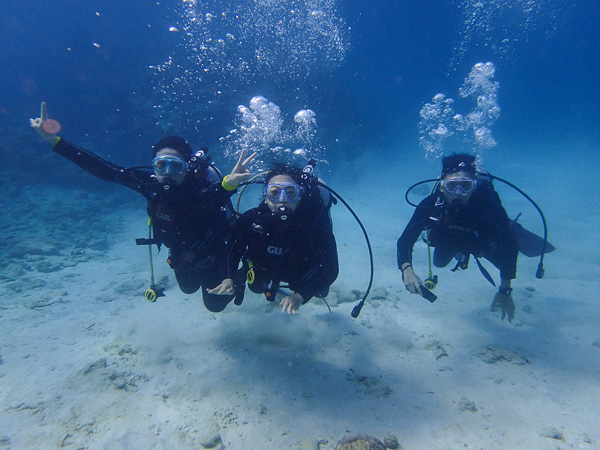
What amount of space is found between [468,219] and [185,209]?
15.8 feet

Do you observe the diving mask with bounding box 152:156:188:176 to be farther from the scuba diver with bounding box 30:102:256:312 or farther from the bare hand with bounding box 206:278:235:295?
the bare hand with bounding box 206:278:235:295

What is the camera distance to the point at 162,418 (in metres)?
3.53

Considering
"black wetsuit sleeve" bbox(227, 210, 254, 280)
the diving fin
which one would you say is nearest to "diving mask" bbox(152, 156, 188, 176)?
"black wetsuit sleeve" bbox(227, 210, 254, 280)

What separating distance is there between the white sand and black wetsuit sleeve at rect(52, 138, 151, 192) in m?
3.00

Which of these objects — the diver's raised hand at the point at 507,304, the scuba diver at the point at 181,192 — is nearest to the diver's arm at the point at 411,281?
the diver's raised hand at the point at 507,304

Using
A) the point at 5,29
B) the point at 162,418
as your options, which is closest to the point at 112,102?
the point at 162,418

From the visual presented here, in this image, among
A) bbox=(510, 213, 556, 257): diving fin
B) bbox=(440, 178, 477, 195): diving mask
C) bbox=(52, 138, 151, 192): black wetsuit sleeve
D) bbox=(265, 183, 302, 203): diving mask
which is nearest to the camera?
bbox=(265, 183, 302, 203): diving mask

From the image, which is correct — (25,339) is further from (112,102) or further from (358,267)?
(112,102)

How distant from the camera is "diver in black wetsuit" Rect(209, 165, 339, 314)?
386 cm

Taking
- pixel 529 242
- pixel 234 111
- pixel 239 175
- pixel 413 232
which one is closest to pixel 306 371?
pixel 413 232

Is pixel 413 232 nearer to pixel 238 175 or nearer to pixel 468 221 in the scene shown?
pixel 468 221

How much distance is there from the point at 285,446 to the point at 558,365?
4195 millimetres

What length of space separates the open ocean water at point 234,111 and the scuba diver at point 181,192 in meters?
1.90

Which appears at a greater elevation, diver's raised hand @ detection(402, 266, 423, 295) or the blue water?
the blue water
